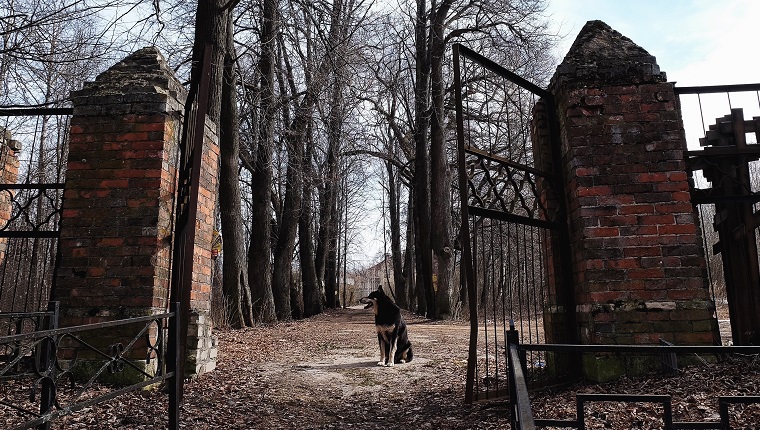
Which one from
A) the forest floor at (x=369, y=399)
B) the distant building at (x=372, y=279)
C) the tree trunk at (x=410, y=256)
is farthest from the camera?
the distant building at (x=372, y=279)

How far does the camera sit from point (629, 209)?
446 centimetres

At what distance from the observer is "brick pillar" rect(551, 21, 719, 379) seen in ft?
14.1

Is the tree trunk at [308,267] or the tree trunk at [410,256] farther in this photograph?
the tree trunk at [410,256]

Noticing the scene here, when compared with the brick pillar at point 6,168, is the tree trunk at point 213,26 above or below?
above

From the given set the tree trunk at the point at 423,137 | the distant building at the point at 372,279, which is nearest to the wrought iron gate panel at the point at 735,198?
the tree trunk at the point at 423,137

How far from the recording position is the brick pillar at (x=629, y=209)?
4297 mm

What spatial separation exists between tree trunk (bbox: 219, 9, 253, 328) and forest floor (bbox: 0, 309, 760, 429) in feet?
13.9

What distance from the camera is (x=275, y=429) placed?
4.13m

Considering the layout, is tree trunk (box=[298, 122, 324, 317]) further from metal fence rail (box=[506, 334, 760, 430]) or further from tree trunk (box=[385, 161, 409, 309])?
metal fence rail (box=[506, 334, 760, 430])

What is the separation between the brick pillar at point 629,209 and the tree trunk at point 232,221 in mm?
7714

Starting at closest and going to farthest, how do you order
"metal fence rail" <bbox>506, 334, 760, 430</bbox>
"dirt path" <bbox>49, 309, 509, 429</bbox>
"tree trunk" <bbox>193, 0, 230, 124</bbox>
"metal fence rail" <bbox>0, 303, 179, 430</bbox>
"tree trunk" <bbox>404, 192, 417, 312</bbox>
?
"metal fence rail" <bbox>506, 334, 760, 430</bbox> → "metal fence rail" <bbox>0, 303, 179, 430</bbox> → "dirt path" <bbox>49, 309, 509, 429</bbox> → "tree trunk" <bbox>193, 0, 230, 124</bbox> → "tree trunk" <bbox>404, 192, 417, 312</bbox>

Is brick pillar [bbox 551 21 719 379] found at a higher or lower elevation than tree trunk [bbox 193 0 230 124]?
lower

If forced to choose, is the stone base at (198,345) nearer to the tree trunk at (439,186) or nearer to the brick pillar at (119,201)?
the brick pillar at (119,201)

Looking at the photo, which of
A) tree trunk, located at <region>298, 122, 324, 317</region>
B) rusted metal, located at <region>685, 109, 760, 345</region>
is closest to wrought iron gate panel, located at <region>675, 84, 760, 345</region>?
rusted metal, located at <region>685, 109, 760, 345</region>
